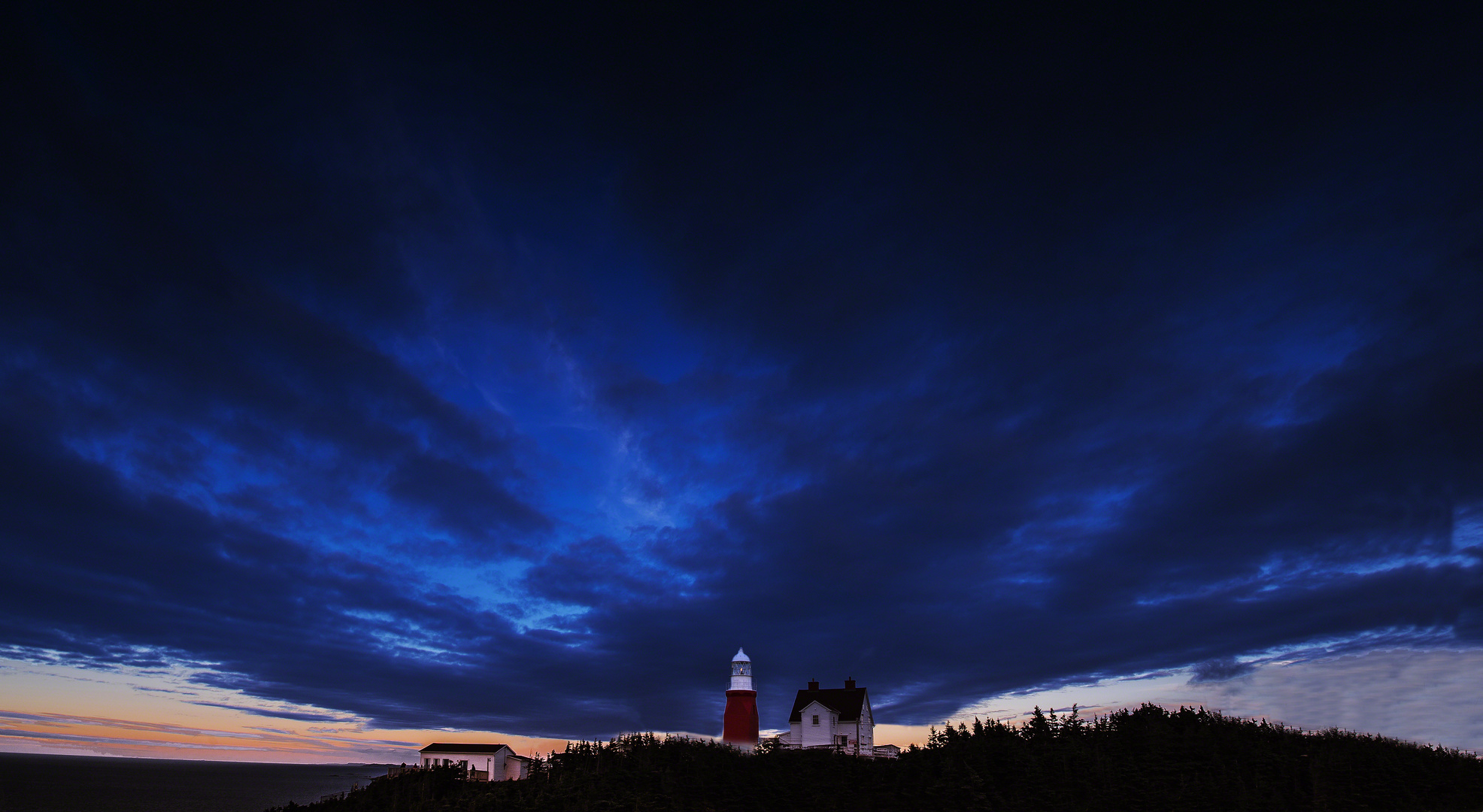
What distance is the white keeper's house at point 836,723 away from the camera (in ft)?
180

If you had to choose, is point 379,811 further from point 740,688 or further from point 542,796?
point 740,688

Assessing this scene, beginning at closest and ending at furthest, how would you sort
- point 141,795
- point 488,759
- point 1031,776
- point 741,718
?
point 1031,776
point 741,718
point 488,759
point 141,795

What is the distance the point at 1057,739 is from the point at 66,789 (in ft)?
585

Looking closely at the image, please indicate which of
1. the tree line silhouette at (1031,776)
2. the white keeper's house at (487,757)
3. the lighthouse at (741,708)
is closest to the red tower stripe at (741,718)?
the lighthouse at (741,708)

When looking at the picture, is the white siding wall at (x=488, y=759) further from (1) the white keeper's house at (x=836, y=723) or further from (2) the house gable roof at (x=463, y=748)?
(1) the white keeper's house at (x=836, y=723)

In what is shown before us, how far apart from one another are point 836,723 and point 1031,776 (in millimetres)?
23337

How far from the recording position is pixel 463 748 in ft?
266

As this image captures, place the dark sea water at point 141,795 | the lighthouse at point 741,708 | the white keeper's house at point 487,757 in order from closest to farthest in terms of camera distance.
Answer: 1. the lighthouse at point 741,708
2. the white keeper's house at point 487,757
3. the dark sea water at point 141,795

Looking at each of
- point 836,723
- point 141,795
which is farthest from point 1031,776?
point 141,795

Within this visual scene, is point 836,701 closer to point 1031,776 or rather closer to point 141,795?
point 1031,776

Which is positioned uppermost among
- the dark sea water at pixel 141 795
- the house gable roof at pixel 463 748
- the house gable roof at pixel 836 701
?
the house gable roof at pixel 836 701

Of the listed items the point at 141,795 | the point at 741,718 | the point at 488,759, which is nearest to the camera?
the point at 741,718

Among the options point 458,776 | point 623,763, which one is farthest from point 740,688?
point 458,776

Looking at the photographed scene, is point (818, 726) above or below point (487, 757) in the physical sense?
above
